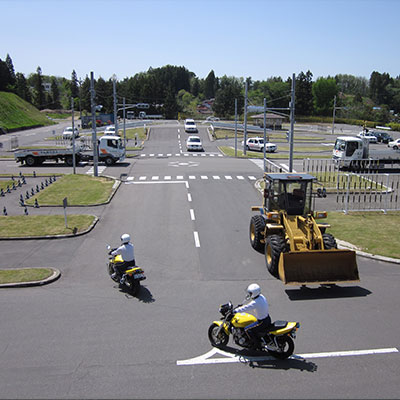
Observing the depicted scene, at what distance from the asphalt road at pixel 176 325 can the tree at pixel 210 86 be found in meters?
179

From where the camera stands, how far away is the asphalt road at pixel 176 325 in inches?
300

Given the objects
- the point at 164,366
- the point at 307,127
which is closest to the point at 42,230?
the point at 164,366

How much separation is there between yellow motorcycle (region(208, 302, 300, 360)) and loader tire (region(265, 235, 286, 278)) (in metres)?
4.25

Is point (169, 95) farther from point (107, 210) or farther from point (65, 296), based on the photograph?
point (65, 296)

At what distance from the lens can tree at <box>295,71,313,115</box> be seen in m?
113

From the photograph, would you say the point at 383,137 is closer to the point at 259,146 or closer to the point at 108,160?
the point at 259,146

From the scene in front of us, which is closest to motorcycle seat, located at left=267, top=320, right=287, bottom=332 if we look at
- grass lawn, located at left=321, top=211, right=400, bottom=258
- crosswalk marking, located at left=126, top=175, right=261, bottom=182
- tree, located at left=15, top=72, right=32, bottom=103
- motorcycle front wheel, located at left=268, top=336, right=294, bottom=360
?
motorcycle front wheel, located at left=268, top=336, right=294, bottom=360

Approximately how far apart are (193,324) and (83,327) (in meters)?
2.62

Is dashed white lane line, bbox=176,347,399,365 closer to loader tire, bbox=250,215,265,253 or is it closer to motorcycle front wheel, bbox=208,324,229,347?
motorcycle front wheel, bbox=208,324,229,347

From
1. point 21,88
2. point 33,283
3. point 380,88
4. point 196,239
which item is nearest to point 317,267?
point 196,239

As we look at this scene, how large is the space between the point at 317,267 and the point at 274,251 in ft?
4.89

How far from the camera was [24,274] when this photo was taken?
13.2 meters

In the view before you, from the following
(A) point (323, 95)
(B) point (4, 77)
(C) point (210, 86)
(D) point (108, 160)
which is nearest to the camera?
(D) point (108, 160)

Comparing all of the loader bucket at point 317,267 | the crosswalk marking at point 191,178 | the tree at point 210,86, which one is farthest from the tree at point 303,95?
the loader bucket at point 317,267
